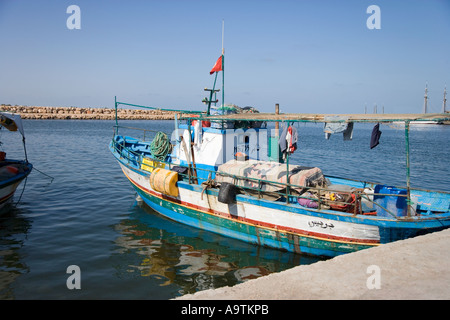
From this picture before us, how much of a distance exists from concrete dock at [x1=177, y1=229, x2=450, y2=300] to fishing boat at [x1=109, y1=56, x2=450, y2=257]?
2.54 m

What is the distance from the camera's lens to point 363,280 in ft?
15.8

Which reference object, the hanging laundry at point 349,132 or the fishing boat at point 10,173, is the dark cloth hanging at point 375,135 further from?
the fishing boat at point 10,173

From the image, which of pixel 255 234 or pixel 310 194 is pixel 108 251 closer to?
pixel 255 234

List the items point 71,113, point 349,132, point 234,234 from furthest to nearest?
point 71,113 < point 234,234 < point 349,132

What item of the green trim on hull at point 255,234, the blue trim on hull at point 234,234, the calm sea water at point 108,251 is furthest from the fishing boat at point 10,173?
the green trim on hull at point 255,234

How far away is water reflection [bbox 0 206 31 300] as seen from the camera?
8.17 metres

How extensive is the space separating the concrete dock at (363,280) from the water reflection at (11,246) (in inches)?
250

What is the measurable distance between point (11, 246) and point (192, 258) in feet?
20.0

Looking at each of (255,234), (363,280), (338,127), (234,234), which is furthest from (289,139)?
(363,280)

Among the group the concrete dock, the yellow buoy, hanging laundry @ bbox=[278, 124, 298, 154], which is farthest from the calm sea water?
the concrete dock

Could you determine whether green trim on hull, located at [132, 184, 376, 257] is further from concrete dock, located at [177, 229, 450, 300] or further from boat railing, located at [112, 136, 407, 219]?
concrete dock, located at [177, 229, 450, 300]

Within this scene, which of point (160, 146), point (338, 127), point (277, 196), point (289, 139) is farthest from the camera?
point (160, 146)

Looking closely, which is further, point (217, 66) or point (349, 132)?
point (217, 66)

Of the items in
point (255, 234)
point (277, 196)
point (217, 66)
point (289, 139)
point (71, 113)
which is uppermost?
point (71, 113)
